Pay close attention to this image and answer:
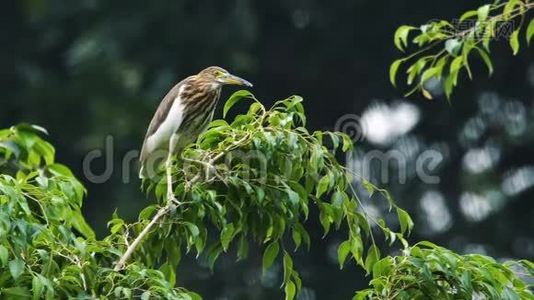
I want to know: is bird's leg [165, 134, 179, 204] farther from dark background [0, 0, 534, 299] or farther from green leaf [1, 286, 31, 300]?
dark background [0, 0, 534, 299]

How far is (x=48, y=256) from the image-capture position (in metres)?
3.60

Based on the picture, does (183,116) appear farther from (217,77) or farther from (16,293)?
(16,293)

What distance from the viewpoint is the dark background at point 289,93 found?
38.4ft

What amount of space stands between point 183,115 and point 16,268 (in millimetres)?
2023

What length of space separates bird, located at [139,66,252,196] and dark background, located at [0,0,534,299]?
217 inches

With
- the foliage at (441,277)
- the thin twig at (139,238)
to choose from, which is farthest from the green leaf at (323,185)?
the thin twig at (139,238)

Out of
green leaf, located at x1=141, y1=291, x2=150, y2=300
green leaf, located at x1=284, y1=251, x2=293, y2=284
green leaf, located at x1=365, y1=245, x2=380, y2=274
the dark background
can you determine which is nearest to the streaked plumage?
green leaf, located at x1=284, y1=251, x2=293, y2=284

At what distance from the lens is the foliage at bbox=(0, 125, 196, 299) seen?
137 inches

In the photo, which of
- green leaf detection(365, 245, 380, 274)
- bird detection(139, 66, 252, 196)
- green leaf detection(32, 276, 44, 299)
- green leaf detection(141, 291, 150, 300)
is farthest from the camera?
bird detection(139, 66, 252, 196)

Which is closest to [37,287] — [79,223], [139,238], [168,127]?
[139,238]

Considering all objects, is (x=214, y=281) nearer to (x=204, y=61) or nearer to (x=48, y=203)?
(x=204, y=61)

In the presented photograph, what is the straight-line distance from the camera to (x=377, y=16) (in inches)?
520

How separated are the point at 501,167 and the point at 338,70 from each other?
1.78m

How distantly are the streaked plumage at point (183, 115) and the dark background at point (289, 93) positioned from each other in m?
5.51
